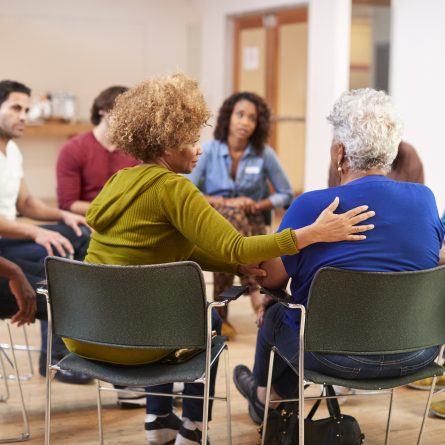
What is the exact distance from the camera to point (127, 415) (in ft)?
10.4

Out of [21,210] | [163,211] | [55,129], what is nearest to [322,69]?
[55,129]

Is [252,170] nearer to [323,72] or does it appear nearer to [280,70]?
[323,72]

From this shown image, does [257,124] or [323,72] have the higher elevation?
[323,72]

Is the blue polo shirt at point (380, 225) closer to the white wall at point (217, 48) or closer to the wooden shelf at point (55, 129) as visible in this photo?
the white wall at point (217, 48)

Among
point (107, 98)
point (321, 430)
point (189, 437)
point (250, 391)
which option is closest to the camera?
point (321, 430)

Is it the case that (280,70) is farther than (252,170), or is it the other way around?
(280,70)

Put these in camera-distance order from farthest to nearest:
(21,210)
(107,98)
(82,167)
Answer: (82,167)
(107,98)
(21,210)

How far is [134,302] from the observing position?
7.18 ft

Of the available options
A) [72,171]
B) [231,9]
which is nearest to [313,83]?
[231,9]

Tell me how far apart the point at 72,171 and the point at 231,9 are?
5391mm

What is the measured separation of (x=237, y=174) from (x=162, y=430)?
Result: 7.01ft

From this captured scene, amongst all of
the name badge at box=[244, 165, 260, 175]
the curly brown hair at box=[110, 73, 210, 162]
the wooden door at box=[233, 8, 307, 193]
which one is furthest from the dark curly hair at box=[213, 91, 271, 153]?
the wooden door at box=[233, 8, 307, 193]

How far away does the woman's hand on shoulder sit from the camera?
2207 millimetres

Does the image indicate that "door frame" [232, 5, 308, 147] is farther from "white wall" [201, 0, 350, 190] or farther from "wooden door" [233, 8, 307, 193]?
"white wall" [201, 0, 350, 190]
